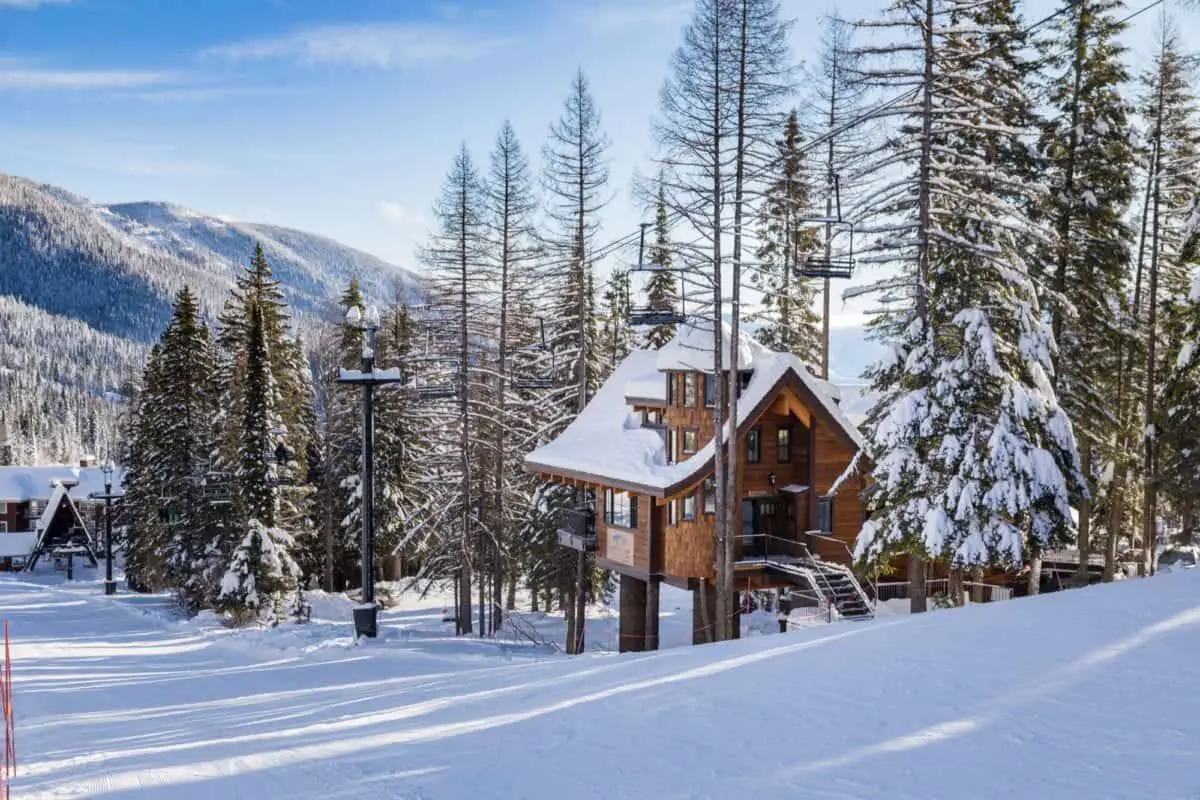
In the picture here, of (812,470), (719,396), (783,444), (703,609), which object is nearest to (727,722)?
(719,396)

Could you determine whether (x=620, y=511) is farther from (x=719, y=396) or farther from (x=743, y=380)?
(x=719, y=396)

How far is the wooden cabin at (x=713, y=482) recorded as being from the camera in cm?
2211

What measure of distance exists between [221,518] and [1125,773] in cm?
3168

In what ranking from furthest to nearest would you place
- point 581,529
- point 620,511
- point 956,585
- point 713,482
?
point 620,511
point 581,529
point 713,482
point 956,585

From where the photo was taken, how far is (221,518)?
32.5m

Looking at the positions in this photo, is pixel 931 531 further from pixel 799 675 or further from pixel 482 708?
pixel 482 708

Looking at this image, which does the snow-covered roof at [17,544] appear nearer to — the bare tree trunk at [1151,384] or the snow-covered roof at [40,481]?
the snow-covered roof at [40,481]

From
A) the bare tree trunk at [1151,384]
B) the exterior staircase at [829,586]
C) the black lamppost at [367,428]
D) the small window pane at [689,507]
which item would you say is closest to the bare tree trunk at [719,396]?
the small window pane at [689,507]

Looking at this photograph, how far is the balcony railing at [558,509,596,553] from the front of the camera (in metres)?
25.6

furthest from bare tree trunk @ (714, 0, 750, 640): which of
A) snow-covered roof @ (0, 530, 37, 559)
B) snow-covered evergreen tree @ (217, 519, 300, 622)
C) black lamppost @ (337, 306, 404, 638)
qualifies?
snow-covered roof @ (0, 530, 37, 559)

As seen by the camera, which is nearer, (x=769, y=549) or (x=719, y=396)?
(x=719, y=396)

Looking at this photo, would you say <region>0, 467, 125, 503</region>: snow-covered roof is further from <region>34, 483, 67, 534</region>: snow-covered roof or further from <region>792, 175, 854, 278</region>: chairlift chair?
<region>792, 175, 854, 278</region>: chairlift chair

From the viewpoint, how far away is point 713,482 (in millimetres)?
22391

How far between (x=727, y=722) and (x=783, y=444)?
1578 cm
